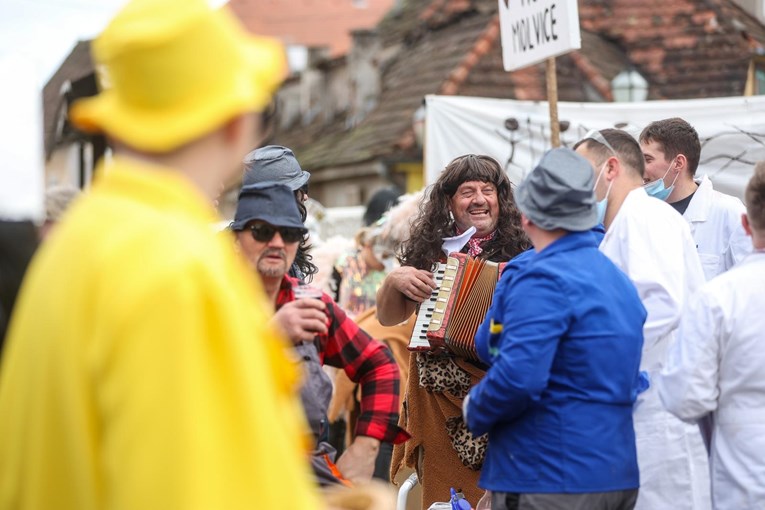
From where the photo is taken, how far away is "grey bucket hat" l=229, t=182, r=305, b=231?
3750mm

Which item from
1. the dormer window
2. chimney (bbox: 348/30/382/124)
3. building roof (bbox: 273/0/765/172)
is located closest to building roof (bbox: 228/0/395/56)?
chimney (bbox: 348/30/382/124)

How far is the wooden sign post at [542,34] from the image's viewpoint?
725cm

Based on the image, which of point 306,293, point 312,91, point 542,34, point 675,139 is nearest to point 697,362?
point 306,293

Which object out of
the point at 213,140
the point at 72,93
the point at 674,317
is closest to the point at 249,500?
the point at 213,140

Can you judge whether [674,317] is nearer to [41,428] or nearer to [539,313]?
[539,313]

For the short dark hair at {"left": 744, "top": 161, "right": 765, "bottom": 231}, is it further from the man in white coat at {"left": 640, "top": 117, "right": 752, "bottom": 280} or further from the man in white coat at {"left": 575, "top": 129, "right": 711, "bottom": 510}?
the man in white coat at {"left": 640, "top": 117, "right": 752, "bottom": 280}

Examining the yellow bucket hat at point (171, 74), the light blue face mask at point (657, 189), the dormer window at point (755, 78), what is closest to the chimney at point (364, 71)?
the dormer window at point (755, 78)

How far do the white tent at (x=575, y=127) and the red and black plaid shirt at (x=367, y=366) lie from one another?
4.66 m

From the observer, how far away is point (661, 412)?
4723 millimetres

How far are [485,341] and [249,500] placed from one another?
2.73 meters

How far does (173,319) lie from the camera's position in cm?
181

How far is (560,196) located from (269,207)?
43.7 inches

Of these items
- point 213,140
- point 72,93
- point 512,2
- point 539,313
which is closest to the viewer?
point 213,140

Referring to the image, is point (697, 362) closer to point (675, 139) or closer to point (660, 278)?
point (660, 278)
